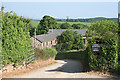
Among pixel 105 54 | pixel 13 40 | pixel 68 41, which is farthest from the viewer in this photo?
pixel 68 41

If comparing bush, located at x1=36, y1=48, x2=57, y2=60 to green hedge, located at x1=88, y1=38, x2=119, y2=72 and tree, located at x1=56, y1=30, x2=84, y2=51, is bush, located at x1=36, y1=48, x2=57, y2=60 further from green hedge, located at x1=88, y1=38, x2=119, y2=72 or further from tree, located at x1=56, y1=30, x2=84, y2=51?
tree, located at x1=56, y1=30, x2=84, y2=51

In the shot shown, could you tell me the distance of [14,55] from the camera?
8992mm

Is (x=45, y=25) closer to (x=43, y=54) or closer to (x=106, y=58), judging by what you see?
(x=43, y=54)

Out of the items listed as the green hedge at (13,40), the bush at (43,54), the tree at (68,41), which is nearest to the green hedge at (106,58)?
the green hedge at (13,40)

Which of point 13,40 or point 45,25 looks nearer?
point 13,40

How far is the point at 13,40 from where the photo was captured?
350 inches

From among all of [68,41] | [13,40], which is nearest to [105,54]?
[13,40]

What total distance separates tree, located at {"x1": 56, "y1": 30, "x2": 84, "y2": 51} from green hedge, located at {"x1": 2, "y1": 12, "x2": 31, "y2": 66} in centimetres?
2393

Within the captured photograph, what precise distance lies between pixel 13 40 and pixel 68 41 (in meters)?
25.7

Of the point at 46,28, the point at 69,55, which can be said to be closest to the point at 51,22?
the point at 46,28

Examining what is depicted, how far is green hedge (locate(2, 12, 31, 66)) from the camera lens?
8406 millimetres

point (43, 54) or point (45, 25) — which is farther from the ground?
point (45, 25)

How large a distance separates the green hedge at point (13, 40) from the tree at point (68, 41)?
23.9m

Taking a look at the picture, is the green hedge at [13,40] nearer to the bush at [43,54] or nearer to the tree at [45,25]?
the bush at [43,54]
